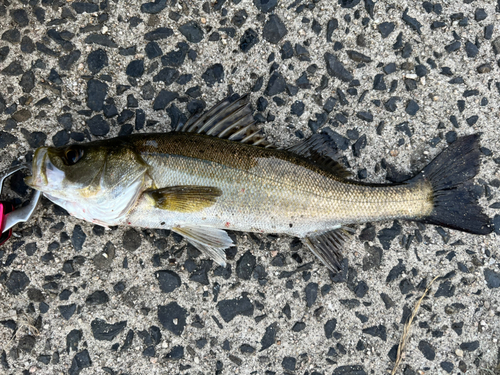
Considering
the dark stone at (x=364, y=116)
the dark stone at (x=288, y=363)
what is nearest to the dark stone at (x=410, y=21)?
the dark stone at (x=364, y=116)

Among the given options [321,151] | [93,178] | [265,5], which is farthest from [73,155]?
[265,5]

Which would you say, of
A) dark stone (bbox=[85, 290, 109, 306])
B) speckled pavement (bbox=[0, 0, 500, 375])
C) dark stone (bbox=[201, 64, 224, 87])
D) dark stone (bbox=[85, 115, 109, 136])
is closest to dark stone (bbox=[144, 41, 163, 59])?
speckled pavement (bbox=[0, 0, 500, 375])

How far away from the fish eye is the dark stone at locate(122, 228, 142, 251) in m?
0.74

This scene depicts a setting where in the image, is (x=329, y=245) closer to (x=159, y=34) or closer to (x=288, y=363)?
(x=288, y=363)

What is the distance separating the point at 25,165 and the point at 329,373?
3019mm

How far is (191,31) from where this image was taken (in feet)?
10.4

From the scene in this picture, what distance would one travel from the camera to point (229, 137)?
290 centimetres

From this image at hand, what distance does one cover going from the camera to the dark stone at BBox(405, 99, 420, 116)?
3318mm

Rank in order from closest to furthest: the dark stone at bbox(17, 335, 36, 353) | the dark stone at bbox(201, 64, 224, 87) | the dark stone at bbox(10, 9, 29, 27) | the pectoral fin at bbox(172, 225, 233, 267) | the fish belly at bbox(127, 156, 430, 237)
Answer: the fish belly at bbox(127, 156, 430, 237) → the pectoral fin at bbox(172, 225, 233, 267) → the dark stone at bbox(17, 335, 36, 353) → the dark stone at bbox(10, 9, 29, 27) → the dark stone at bbox(201, 64, 224, 87)

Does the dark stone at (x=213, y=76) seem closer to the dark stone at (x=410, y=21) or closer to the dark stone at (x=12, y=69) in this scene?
the dark stone at (x=12, y=69)

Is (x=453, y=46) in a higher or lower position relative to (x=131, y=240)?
higher

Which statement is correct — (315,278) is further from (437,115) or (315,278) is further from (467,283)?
(437,115)

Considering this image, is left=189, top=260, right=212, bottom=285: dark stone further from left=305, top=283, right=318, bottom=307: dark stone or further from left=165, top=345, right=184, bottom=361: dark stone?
left=305, top=283, right=318, bottom=307: dark stone

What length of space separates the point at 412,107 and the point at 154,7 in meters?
2.43
